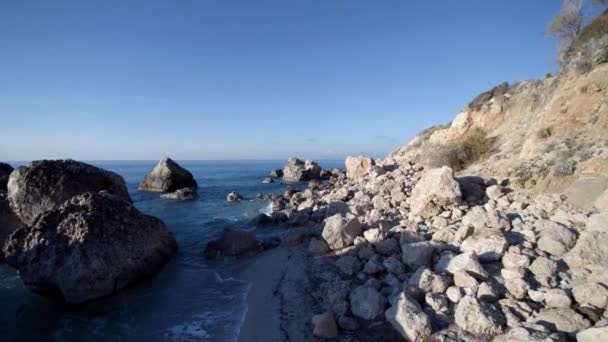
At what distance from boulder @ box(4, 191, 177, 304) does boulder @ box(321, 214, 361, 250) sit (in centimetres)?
675

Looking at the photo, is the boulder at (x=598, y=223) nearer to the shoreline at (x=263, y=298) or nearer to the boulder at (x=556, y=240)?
the boulder at (x=556, y=240)

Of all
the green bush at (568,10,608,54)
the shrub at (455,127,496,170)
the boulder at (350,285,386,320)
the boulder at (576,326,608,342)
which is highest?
the green bush at (568,10,608,54)

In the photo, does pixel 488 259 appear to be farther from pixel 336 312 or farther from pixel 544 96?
pixel 544 96

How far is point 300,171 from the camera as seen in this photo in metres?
46.5

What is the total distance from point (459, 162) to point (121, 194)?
18.5 m

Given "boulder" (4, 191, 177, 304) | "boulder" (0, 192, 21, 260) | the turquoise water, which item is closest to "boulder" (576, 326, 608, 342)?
the turquoise water

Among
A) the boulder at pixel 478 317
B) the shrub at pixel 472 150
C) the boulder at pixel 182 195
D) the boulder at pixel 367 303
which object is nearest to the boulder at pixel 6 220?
the boulder at pixel 182 195

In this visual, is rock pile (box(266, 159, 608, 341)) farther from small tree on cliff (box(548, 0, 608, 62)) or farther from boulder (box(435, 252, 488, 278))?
small tree on cliff (box(548, 0, 608, 62))

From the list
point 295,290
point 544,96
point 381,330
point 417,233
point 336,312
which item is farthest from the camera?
point 544,96

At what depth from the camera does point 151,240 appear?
12445 mm

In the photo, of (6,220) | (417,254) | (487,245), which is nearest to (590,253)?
(487,245)

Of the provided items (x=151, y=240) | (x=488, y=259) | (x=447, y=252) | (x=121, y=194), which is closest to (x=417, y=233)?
(x=447, y=252)

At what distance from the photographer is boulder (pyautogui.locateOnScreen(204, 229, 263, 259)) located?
1336 cm

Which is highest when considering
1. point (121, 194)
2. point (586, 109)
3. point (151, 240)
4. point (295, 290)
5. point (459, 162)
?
point (586, 109)
